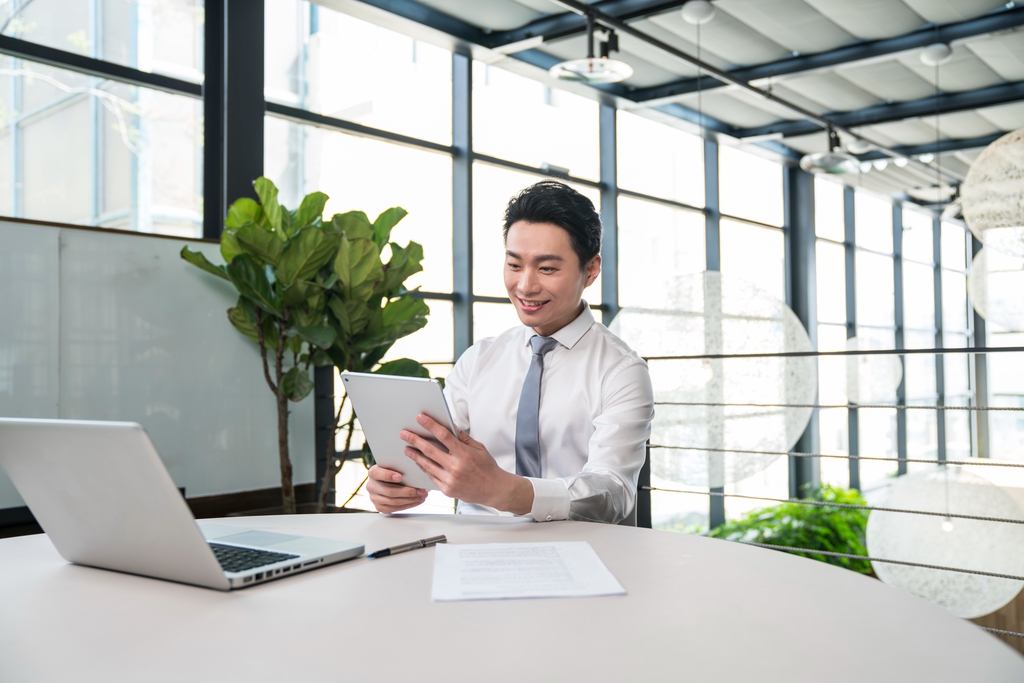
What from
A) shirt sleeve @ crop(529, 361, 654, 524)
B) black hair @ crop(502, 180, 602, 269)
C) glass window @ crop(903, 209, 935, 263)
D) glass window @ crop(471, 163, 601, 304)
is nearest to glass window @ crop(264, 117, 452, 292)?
glass window @ crop(471, 163, 601, 304)

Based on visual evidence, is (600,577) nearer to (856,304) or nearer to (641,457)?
(641,457)

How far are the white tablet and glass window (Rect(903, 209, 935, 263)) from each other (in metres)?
10.1

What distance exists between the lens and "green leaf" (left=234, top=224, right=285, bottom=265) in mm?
2465

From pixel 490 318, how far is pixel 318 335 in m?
2.56

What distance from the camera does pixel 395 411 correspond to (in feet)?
4.24

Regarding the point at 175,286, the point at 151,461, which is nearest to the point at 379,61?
the point at 175,286

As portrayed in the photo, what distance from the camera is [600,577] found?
3.24ft

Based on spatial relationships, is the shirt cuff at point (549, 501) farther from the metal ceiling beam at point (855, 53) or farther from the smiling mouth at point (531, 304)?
the metal ceiling beam at point (855, 53)

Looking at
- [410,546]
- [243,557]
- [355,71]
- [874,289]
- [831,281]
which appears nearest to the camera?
[243,557]

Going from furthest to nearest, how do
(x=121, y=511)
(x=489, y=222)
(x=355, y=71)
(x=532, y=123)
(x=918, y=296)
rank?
(x=918, y=296) < (x=532, y=123) < (x=489, y=222) < (x=355, y=71) < (x=121, y=511)

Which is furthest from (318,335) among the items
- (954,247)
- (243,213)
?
(954,247)

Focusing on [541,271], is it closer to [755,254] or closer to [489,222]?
[489,222]

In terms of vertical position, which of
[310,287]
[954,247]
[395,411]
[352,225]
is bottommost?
[395,411]

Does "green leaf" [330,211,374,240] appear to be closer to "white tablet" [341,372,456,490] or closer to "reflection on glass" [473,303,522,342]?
"white tablet" [341,372,456,490]
